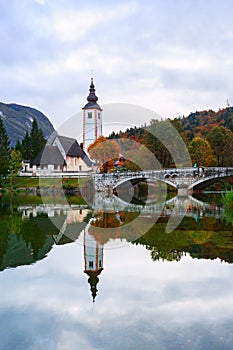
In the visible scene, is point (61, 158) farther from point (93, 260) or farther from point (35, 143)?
point (93, 260)

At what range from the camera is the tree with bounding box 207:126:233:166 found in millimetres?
55009

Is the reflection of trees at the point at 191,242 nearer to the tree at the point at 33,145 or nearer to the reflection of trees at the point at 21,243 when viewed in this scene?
the reflection of trees at the point at 21,243

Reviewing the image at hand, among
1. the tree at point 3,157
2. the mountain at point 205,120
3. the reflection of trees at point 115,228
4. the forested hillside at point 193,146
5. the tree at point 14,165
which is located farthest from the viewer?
the mountain at point 205,120

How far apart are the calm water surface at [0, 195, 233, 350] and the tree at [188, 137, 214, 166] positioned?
3723 cm

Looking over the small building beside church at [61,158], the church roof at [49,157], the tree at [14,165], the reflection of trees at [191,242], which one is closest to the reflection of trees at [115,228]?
the reflection of trees at [191,242]

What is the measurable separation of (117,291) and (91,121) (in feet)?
213

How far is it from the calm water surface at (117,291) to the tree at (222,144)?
4091 cm

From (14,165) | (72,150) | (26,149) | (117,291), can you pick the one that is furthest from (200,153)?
(117,291)

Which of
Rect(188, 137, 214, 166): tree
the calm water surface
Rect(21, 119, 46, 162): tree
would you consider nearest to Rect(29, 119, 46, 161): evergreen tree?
Rect(21, 119, 46, 162): tree

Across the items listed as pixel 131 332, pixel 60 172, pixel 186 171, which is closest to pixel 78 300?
pixel 131 332

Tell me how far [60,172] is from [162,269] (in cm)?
5277

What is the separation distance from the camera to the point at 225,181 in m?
52.0

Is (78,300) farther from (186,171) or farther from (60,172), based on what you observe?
(60,172)

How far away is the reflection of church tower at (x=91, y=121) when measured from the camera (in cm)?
7125
